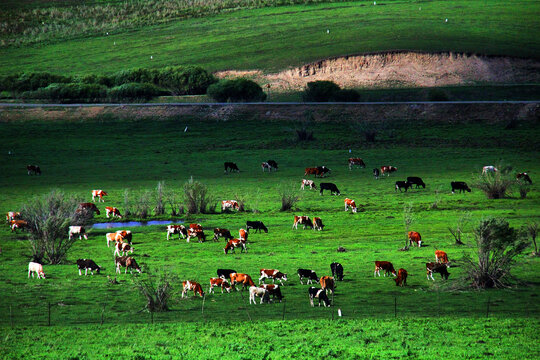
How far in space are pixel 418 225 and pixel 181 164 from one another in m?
31.9

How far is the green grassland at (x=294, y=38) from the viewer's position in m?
123

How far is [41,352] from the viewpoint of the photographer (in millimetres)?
24156

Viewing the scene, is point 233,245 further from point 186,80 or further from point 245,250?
point 186,80

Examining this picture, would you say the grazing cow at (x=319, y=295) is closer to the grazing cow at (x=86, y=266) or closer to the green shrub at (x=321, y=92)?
the grazing cow at (x=86, y=266)

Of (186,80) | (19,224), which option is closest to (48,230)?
(19,224)

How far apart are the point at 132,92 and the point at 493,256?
7635 centimetres

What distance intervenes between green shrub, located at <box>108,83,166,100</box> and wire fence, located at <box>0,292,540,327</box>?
7461cm

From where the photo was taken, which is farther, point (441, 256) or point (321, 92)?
point (321, 92)

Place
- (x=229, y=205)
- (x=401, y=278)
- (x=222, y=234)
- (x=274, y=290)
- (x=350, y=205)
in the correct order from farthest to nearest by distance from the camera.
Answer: (x=229, y=205) < (x=350, y=205) < (x=222, y=234) < (x=401, y=278) < (x=274, y=290)

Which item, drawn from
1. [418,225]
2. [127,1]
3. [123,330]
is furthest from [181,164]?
[127,1]

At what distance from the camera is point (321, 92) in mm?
97125

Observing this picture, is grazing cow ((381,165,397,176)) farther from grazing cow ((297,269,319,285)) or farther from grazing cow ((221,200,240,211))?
grazing cow ((297,269,319,285))

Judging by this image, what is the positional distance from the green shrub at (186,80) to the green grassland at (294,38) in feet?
36.1

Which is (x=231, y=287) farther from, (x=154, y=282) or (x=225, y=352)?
(x=225, y=352)
